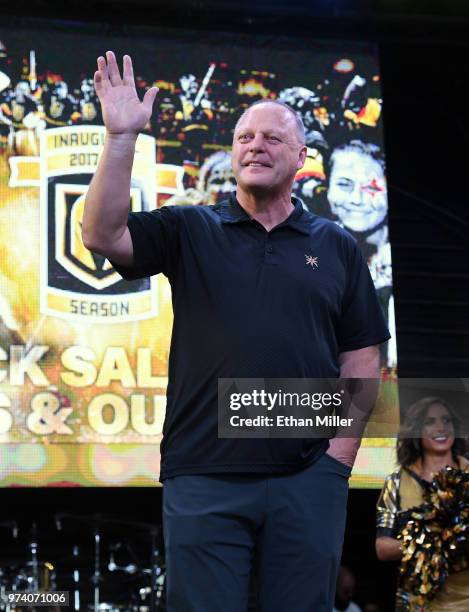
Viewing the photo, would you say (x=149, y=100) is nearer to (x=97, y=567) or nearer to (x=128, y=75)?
(x=128, y=75)

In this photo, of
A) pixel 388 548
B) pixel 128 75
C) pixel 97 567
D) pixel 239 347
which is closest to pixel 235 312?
pixel 239 347

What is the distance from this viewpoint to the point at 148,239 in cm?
212

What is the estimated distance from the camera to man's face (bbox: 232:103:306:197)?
2205mm

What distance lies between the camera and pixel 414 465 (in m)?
4.27

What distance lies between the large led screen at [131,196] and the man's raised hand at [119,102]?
3.75 metres

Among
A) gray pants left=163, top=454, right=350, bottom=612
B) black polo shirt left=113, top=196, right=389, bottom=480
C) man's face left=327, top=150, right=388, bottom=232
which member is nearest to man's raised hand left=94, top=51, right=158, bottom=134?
black polo shirt left=113, top=196, right=389, bottom=480

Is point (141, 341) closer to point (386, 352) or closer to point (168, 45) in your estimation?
point (386, 352)

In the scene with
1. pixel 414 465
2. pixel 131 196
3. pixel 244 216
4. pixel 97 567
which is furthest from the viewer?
pixel 97 567

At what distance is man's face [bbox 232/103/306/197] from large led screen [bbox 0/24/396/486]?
11.9ft

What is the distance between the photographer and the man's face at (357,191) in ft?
20.1

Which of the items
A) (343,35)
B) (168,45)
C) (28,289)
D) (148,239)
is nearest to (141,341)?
(28,289)

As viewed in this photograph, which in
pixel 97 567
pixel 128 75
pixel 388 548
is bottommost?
pixel 97 567

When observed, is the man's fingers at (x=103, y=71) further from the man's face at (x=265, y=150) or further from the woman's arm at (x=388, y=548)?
the woman's arm at (x=388, y=548)

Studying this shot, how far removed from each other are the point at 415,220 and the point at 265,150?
5220 mm
